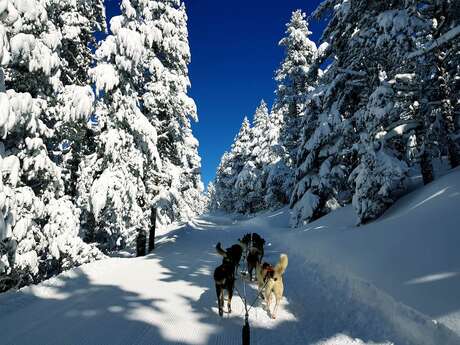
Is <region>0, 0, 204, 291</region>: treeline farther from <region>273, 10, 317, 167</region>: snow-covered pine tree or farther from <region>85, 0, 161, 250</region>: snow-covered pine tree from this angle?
<region>273, 10, 317, 167</region>: snow-covered pine tree

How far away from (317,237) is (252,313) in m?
8.50

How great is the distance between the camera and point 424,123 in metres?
12.5

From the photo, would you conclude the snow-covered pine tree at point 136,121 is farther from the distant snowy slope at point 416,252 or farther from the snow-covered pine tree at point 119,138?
the distant snowy slope at point 416,252

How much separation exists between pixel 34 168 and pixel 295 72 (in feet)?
74.1

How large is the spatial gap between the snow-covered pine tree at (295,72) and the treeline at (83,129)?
12037 millimetres

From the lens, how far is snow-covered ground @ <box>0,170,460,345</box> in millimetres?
5867

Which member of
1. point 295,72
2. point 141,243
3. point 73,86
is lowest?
point 141,243

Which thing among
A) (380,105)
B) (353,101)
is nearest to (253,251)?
(380,105)

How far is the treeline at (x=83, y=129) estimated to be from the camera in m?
9.84

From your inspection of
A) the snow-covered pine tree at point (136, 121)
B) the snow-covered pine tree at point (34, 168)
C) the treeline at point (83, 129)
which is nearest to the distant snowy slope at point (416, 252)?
the snow-covered pine tree at point (136, 121)

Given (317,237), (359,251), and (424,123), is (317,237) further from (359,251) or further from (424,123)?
(424,123)

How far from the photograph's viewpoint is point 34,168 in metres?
10.9

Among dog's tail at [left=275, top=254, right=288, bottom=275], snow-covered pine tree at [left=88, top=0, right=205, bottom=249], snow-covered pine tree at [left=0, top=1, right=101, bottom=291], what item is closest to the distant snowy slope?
dog's tail at [left=275, top=254, right=288, bottom=275]

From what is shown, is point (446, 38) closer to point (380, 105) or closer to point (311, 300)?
point (380, 105)
